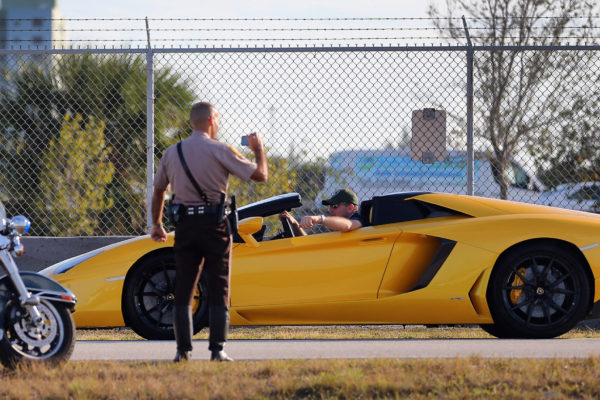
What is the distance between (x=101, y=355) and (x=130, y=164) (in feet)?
28.2

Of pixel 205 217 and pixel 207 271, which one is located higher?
pixel 205 217

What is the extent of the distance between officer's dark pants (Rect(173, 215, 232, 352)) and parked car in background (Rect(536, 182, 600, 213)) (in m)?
5.49

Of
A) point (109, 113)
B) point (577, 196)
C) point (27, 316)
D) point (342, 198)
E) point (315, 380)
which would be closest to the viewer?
point (315, 380)

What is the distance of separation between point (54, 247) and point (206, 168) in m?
4.78

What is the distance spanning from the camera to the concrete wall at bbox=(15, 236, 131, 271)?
10.3 meters

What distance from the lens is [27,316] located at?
5.76 metres

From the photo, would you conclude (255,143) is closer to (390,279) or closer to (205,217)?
(205,217)

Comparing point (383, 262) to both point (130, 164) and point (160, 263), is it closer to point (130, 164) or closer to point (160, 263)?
point (160, 263)

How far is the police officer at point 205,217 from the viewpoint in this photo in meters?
5.96

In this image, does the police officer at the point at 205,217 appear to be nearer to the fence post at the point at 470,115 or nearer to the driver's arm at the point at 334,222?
the driver's arm at the point at 334,222

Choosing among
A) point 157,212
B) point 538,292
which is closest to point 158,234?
point 157,212

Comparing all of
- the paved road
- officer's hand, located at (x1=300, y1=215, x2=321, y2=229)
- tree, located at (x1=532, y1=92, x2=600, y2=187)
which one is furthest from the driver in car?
tree, located at (x1=532, y1=92, x2=600, y2=187)

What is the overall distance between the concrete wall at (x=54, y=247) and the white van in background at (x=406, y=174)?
2306mm

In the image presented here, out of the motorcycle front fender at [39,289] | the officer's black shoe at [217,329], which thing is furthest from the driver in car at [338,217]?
the motorcycle front fender at [39,289]
